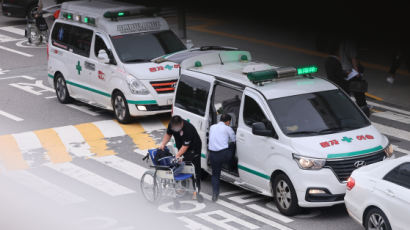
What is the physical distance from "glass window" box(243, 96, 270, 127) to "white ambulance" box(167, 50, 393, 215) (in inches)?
0.6

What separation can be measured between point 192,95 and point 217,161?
5.28 feet

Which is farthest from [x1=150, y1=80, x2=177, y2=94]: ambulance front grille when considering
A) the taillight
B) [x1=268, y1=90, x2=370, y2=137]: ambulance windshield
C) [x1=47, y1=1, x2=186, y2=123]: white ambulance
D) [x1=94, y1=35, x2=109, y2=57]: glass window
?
the taillight

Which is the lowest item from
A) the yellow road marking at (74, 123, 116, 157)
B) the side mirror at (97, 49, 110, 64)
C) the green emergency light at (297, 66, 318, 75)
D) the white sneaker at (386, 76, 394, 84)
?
the yellow road marking at (74, 123, 116, 157)

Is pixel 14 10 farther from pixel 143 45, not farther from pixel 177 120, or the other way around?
pixel 177 120

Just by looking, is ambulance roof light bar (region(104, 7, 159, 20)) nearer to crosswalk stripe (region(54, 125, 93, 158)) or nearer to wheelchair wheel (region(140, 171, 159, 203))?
crosswalk stripe (region(54, 125, 93, 158))

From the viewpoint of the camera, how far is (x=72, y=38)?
1839 cm

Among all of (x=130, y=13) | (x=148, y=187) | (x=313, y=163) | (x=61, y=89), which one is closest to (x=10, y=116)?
(x=61, y=89)

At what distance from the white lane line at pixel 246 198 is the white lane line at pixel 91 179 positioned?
1.74 metres

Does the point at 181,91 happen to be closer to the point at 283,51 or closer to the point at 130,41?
the point at 130,41

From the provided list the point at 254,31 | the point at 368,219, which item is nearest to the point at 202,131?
the point at 368,219

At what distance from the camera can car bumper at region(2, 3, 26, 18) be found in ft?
98.3

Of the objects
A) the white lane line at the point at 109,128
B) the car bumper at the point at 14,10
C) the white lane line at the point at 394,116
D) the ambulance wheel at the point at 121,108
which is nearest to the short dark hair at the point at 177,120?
the white lane line at the point at 109,128

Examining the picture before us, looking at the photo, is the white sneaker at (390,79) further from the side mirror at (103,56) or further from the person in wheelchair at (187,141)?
the person in wheelchair at (187,141)

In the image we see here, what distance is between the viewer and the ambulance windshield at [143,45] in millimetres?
17141
